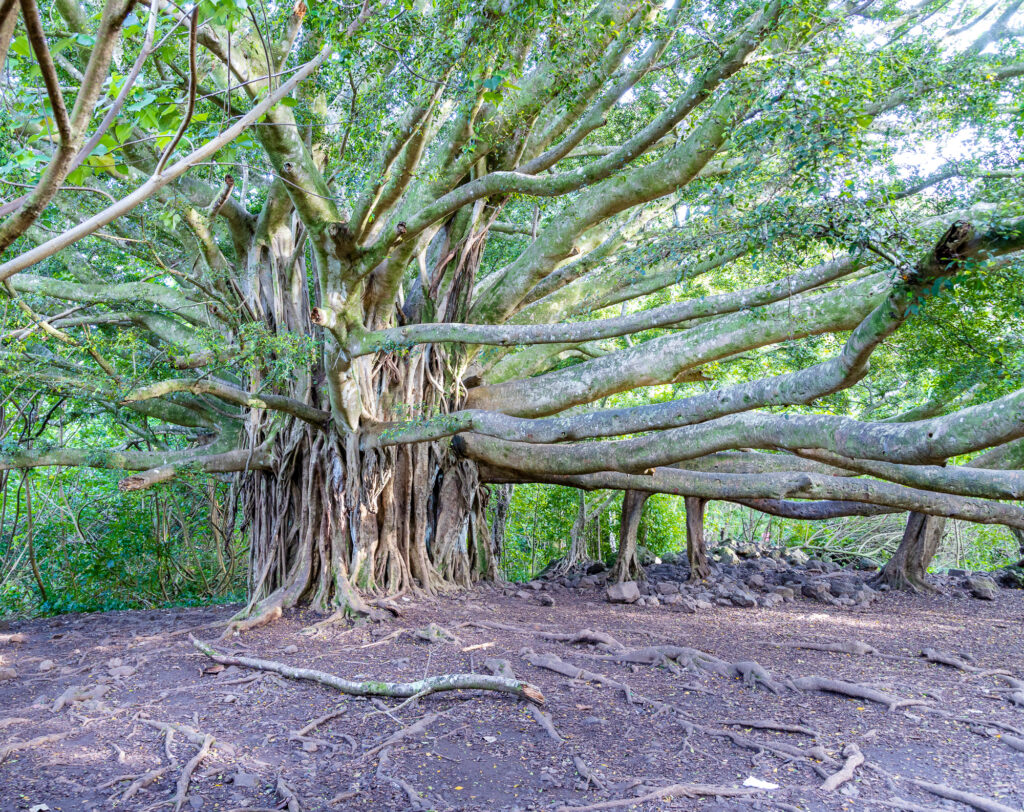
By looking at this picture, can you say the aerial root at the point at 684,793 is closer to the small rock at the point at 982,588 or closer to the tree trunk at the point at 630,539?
the tree trunk at the point at 630,539

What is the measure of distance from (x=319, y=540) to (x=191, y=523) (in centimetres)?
455

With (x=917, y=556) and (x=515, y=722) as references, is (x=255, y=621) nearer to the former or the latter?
(x=515, y=722)

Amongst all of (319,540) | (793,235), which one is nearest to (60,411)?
(319,540)

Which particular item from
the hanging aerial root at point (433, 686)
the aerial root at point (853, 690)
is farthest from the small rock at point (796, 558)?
the hanging aerial root at point (433, 686)

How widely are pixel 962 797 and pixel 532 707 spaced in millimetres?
1924

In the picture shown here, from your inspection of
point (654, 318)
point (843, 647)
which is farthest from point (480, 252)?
point (843, 647)

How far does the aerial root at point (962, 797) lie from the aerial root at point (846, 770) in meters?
0.22

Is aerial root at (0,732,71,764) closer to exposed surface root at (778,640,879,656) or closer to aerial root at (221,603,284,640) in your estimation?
aerial root at (221,603,284,640)

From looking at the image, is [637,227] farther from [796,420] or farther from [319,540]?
[319,540]

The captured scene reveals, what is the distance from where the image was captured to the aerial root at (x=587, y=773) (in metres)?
2.98

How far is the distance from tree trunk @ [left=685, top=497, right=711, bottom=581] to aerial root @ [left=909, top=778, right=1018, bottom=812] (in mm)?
5292

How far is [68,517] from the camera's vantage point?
9250 millimetres

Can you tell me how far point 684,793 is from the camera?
289 centimetres

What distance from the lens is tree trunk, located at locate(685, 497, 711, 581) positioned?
331 inches
